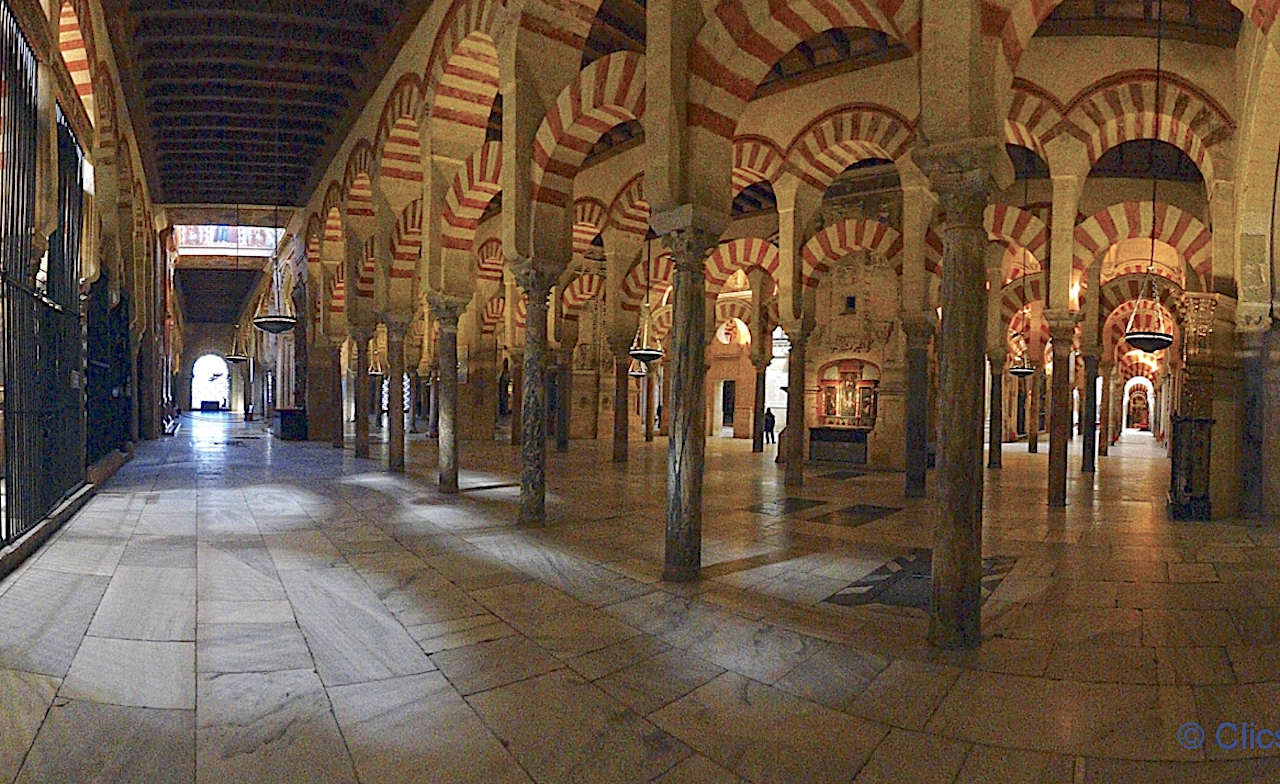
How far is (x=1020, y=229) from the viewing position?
970 centimetres

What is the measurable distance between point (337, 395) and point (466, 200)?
7.44 metres

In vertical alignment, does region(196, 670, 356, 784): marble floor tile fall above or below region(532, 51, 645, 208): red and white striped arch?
Answer: below

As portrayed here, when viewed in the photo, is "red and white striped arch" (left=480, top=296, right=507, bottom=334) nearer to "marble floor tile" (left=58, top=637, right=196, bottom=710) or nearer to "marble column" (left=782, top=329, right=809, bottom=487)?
"marble column" (left=782, top=329, right=809, bottom=487)

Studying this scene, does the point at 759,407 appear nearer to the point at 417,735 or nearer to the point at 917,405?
the point at 917,405

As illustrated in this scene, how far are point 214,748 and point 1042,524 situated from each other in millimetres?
5834

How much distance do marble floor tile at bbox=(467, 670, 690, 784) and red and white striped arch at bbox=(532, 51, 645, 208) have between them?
13.4 ft

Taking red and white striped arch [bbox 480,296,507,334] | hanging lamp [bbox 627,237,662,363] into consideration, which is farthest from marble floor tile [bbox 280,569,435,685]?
red and white striped arch [bbox 480,296,507,334]

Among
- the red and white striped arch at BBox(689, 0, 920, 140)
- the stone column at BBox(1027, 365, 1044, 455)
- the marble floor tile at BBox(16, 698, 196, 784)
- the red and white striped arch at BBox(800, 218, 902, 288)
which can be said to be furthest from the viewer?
the stone column at BBox(1027, 365, 1044, 455)

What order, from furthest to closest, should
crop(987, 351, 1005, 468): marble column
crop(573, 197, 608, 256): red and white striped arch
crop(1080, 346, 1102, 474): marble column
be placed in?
crop(573, 197, 608, 256): red and white striped arch → crop(1080, 346, 1102, 474): marble column → crop(987, 351, 1005, 468): marble column

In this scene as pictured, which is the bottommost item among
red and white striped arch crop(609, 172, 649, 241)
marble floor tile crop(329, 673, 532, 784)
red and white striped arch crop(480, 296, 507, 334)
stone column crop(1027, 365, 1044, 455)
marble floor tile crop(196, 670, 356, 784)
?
marble floor tile crop(329, 673, 532, 784)

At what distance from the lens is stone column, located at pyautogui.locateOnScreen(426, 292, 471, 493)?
6.91 meters

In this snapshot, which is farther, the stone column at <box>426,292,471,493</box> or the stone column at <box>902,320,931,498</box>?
the stone column at <box>902,320,931,498</box>

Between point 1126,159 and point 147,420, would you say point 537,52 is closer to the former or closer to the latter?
point 1126,159

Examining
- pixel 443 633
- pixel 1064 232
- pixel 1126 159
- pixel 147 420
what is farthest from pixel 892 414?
pixel 147 420
